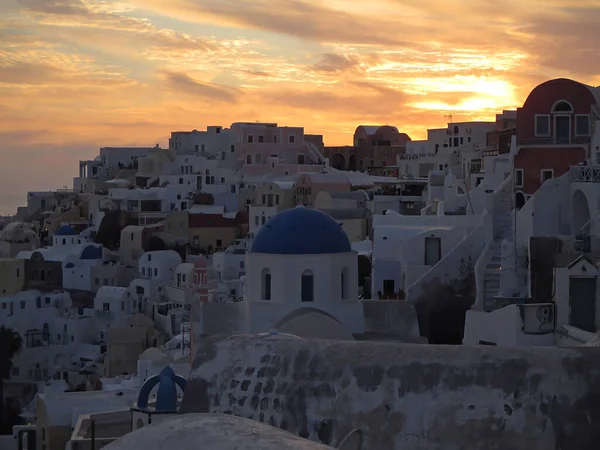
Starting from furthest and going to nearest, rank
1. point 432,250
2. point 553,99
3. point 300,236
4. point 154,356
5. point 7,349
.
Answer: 1. point 7,349
2. point 154,356
3. point 432,250
4. point 553,99
5. point 300,236

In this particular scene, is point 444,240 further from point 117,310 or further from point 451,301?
point 117,310

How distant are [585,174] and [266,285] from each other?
6.33 metres

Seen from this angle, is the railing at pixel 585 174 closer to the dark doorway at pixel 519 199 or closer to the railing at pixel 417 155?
the dark doorway at pixel 519 199

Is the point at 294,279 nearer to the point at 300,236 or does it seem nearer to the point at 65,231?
the point at 300,236

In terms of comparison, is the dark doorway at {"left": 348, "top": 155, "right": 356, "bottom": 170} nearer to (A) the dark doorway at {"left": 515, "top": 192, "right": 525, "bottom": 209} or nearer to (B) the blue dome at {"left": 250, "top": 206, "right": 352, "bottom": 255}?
(A) the dark doorway at {"left": 515, "top": 192, "right": 525, "bottom": 209}

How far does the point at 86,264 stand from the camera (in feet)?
161

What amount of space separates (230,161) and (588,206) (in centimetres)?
3933

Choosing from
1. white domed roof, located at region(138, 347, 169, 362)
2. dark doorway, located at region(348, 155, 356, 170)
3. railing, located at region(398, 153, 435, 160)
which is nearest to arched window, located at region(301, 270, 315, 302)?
white domed roof, located at region(138, 347, 169, 362)

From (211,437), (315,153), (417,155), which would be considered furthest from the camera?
(315,153)

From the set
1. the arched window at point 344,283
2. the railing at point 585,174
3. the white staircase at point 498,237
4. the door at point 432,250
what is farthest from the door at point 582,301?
the door at point 432,250

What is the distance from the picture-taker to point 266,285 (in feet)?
60.0

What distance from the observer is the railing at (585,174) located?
826 inches

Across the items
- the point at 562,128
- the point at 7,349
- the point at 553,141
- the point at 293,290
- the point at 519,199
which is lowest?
the point at 7,349

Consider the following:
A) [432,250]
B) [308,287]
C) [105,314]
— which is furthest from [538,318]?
[105,314]
